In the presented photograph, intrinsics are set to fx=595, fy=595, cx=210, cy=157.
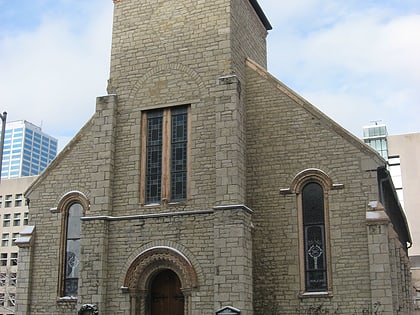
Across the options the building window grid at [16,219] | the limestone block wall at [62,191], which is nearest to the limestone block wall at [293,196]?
the limestone block wall at [62,191]

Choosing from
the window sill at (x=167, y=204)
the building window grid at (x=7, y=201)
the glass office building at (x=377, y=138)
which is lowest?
the window sill at (x=167, y=204)

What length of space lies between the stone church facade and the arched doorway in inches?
1.8

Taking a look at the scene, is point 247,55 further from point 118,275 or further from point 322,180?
point 118,275

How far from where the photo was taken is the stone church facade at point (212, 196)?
18.3 meters

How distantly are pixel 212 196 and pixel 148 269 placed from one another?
3.18 meters

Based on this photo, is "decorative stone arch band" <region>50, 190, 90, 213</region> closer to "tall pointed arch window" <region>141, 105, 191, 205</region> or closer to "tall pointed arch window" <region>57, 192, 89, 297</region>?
"tall pointed arch window" <region>57, 192, 89, 297</region>

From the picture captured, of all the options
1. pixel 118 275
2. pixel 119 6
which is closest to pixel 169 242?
pixel 118 275

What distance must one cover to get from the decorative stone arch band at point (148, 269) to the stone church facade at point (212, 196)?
4 centimetres

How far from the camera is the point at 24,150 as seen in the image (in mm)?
151500

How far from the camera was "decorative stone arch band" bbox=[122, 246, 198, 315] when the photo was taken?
18609 millimetres

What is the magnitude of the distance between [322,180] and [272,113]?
304 centimetres

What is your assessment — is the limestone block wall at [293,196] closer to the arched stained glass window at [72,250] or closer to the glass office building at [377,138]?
the arched stained glass window at [72,250]

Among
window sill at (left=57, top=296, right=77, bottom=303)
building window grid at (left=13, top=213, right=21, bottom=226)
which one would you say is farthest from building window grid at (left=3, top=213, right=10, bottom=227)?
window sill at (left=57, top=296, right=77, bottom=303)

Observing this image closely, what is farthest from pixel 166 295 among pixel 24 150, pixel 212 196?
pixel 24 150
